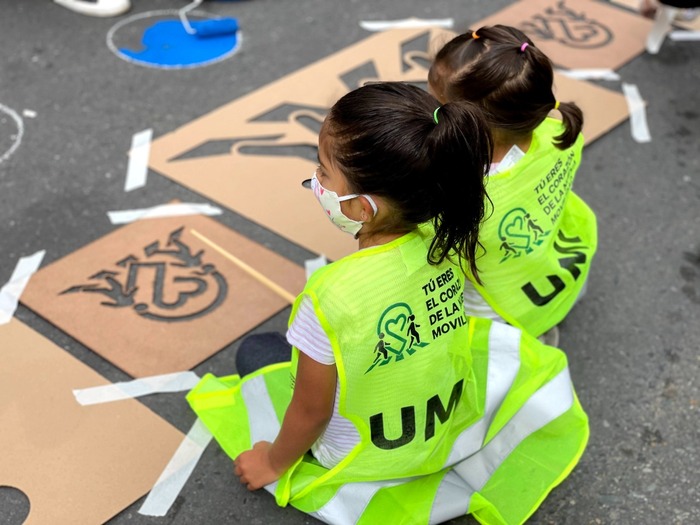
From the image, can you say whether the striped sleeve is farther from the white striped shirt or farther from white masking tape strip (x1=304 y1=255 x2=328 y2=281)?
white masking tape strip (x1=304 y1=255 x2=328 y2=281)

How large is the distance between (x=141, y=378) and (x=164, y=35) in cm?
199

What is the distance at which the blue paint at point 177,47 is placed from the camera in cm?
332

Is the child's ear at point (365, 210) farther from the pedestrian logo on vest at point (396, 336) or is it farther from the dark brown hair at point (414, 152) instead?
the pedestrian logo on vest at point (396, 336)

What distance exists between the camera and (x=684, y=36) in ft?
12.1

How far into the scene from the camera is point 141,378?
6.55 feet

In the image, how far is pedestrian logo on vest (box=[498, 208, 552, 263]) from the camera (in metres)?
1.80

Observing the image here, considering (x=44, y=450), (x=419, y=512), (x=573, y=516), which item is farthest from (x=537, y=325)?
(x=44, y=450)

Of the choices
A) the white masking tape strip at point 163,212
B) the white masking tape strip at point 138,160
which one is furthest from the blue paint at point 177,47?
the white masking tape strip at point 163,212

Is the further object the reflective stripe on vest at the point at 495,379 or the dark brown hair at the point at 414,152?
the reflective stripe on vest at the point at 495,379

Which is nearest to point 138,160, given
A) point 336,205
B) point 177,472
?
point 177,472

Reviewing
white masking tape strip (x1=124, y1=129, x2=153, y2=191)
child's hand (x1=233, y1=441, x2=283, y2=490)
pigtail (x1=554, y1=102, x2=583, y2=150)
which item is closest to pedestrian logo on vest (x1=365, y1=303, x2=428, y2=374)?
child's hand (x1=233, y1=441, x2=283, y2=490)

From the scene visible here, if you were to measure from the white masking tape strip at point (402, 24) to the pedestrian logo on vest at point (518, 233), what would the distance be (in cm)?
202

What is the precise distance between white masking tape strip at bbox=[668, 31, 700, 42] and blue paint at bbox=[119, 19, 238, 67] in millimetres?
2014

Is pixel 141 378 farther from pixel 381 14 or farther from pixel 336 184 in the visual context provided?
pixel 381 14
